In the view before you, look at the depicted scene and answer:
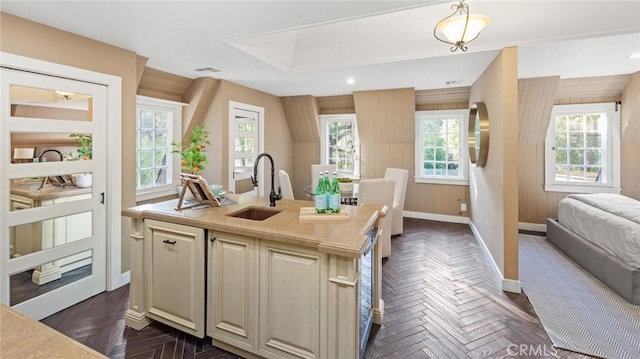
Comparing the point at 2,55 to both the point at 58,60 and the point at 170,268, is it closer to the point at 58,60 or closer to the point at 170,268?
the point at 58,60

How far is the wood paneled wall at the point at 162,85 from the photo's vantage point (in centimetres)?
379

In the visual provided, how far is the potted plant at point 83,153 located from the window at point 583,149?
6.14 m

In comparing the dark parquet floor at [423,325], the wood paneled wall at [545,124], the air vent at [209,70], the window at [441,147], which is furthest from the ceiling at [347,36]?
the dark parquet floor at [423,325]

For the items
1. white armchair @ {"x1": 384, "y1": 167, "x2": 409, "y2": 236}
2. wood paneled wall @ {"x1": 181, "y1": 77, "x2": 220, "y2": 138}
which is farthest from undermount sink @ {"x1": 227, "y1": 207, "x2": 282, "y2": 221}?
white armchair @ {"x1": 384, "y1": 167, "x2": 409, "y2": 236}

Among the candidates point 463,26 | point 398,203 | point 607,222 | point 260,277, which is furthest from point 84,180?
point 607,222

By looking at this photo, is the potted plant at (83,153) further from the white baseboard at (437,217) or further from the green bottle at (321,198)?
the white baseboard at (437,217)

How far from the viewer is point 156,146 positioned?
13.5ft

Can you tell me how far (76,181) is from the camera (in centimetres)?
277

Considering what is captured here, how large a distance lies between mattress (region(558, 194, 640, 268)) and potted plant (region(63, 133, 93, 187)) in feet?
16.5

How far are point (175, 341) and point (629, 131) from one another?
6.18 meters

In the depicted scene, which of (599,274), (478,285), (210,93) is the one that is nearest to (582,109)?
(599,274)

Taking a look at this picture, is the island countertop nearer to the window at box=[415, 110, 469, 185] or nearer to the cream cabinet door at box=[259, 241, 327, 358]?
the cream cabinet door at box=[259, 241, 327, 358]

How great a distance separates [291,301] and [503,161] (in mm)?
2442

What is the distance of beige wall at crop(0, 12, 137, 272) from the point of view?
7.55ft
